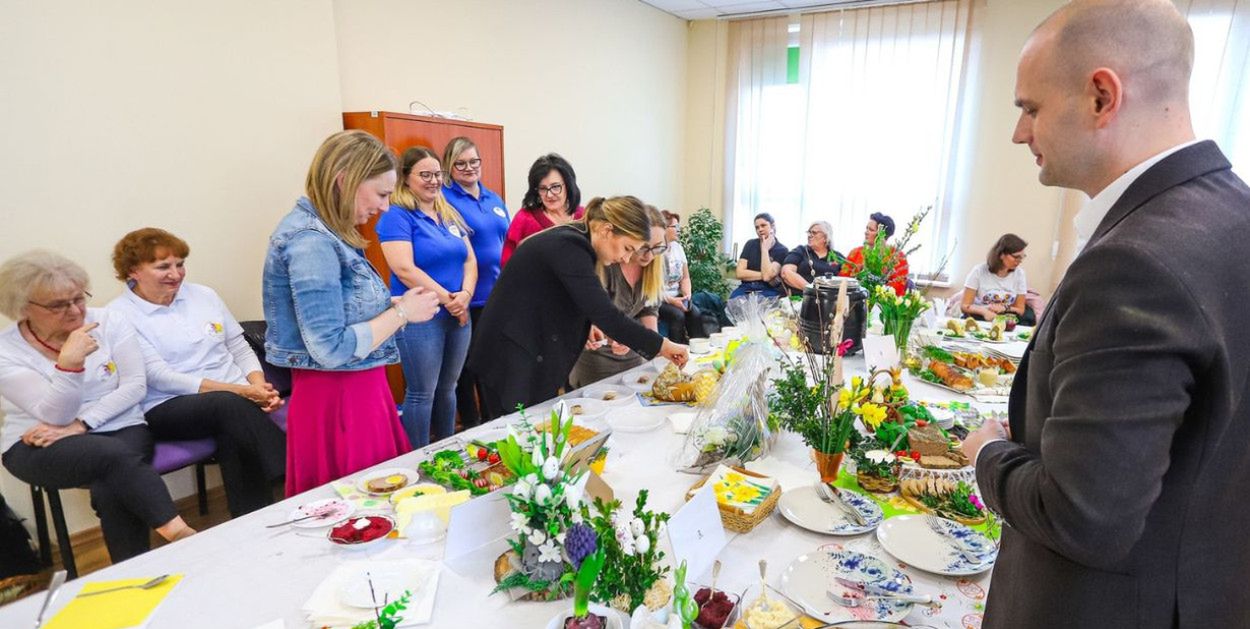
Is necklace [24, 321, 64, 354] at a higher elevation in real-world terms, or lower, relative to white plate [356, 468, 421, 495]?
higher

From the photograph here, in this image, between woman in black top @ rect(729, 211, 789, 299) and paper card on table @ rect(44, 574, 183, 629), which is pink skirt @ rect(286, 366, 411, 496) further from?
woman in black top @ rect(729, 211, 789, 299)

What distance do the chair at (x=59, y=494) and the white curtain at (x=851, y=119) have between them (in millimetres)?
4959

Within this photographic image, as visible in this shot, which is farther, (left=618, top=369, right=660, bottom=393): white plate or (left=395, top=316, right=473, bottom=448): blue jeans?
(left=395, top=316, right=473, bottom=448): blue jeans

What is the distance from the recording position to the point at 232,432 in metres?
2.40

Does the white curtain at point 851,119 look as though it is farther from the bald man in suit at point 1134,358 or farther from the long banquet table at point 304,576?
the bald man in suit at point 1134,358

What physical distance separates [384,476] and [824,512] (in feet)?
3.31

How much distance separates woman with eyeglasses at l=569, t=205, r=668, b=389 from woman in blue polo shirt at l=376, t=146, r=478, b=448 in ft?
2.31

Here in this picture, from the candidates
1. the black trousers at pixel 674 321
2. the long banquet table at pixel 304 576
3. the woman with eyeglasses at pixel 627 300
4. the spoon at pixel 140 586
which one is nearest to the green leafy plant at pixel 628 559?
the long banquet table at pixel 304 576

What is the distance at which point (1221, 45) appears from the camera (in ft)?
14.4

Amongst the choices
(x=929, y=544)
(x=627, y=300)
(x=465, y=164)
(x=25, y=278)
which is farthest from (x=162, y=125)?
(x=929, y=544)

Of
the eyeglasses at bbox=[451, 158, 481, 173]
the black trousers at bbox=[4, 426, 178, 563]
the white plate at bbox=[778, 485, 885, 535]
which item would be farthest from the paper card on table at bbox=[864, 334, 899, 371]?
the black trousers at bbox=[4, 426, 178, 563]

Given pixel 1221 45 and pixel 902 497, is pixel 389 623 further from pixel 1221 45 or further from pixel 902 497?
pixel 1221 45

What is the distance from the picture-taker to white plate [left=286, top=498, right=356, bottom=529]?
1.30 m

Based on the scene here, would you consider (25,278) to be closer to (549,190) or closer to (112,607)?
(112,607)
